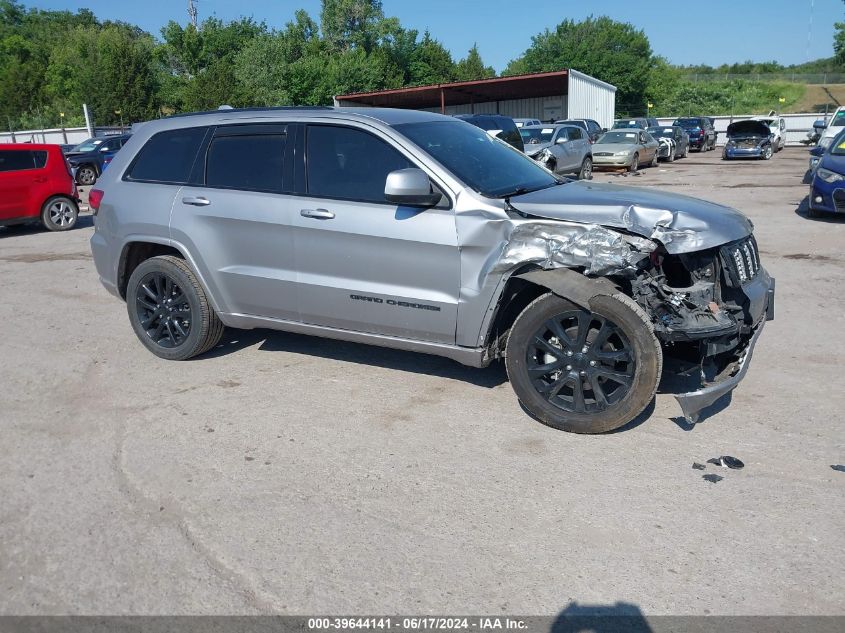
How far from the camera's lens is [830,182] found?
12.0 metres

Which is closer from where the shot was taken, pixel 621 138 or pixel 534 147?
pixel 534 147

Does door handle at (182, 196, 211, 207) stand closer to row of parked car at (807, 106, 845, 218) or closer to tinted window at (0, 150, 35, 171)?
tinted window at (0, 150, 35, 171)

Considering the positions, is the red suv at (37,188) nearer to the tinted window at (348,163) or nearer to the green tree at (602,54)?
the tinted window at (348,163)

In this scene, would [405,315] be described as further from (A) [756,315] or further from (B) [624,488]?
(A) [756,315]

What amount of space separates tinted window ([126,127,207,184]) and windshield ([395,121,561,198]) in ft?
5.80

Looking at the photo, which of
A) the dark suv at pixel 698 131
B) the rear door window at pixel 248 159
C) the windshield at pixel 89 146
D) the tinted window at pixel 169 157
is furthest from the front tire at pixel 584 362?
the dark suv at pixel 698 131

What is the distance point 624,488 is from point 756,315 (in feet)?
5.10

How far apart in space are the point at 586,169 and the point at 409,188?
740 inches

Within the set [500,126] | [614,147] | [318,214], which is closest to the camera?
[318,214]

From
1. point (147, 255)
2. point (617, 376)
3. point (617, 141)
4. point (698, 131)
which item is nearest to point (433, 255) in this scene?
point (617, 376)

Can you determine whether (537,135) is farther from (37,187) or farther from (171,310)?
(171,310)

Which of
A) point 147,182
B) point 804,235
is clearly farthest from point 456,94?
point 147,182

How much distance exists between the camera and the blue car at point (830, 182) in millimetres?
11828

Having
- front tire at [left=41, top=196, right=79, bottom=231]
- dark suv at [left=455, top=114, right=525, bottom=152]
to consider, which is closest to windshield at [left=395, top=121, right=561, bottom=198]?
dark suv at [left=455, top=114, right=525, bottom=152]
